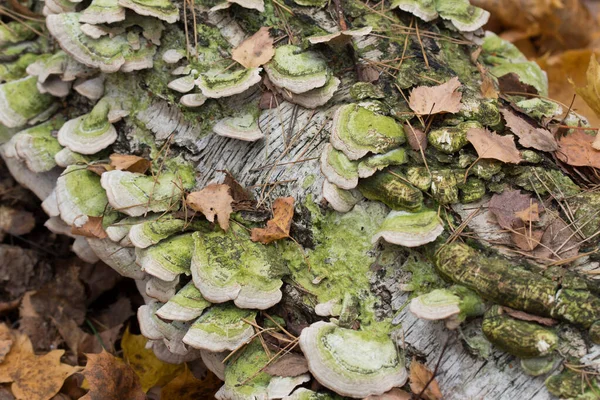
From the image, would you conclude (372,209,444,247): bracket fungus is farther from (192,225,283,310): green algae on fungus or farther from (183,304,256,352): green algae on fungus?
(183,304,256,352): green algae on fungus

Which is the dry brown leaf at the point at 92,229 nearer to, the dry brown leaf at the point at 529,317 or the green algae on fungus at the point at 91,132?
the green algae on fungus at the point at 91,132

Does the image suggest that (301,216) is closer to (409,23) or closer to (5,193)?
(409,23)

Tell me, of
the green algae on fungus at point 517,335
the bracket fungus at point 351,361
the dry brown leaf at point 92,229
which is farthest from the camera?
the dry brown leaf at point 92,229

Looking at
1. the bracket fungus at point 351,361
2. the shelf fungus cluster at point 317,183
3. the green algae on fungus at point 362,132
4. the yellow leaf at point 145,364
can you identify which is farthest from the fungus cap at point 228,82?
the yellow leaf at point 145,364

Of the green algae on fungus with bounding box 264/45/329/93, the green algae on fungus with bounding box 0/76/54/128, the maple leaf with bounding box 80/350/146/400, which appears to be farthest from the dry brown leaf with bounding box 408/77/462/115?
the green algae on fungus with bounding box 0/76/54/128

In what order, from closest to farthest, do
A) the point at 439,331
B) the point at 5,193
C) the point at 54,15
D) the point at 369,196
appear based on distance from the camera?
the point at 439,331 < the point at 369,196 < the point at 54,15 < the point at 5,193

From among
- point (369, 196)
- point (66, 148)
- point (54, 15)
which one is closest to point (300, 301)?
point (369, 196)
